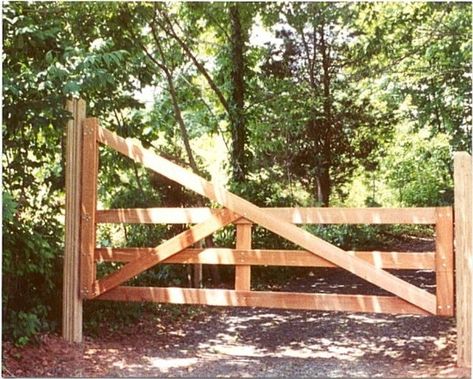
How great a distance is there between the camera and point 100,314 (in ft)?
17.9

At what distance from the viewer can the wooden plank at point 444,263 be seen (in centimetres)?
402

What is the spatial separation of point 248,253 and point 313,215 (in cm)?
62

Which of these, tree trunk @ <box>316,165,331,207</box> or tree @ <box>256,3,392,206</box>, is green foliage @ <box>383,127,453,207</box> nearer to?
tree @ <box>256,3,392,206</box>

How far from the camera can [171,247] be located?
461 cm

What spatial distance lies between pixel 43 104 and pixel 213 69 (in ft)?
19.1

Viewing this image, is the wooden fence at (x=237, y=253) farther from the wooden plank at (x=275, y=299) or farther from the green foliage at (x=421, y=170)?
the green foliage at (x=421, y=170)

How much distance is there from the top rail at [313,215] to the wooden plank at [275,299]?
0.60 metres

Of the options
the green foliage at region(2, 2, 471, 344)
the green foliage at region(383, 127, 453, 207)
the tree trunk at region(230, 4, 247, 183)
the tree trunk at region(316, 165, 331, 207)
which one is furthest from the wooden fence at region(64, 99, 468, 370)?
the tree trunk at region(316, 165, 331, 207)

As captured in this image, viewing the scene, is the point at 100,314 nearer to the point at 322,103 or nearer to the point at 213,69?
the point at 213,69

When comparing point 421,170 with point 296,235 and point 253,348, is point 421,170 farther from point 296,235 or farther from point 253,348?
point 296,235

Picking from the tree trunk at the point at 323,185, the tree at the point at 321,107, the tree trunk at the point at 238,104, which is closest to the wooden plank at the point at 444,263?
the tree trunk at the point at 238,104

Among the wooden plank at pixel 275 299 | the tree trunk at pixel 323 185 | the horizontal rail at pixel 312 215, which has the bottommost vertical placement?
the wooden plank at pixel 275 299

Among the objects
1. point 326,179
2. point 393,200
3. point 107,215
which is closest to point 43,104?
point 107,215

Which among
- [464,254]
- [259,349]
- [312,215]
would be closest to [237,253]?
[312,215]
